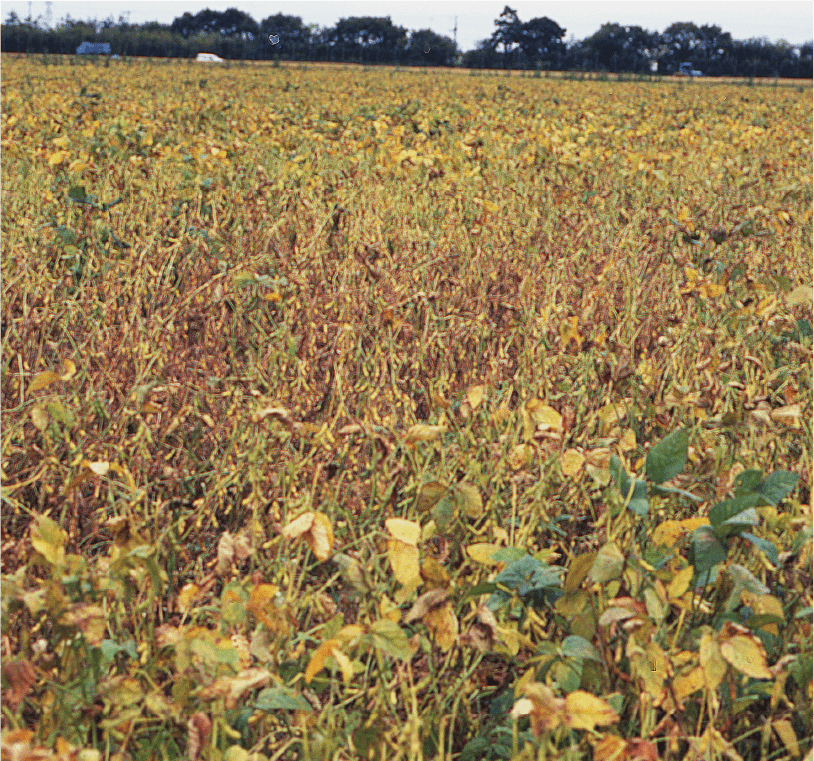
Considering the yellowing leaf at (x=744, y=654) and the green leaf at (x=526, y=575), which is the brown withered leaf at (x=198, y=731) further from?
the yellowing leaf at (x=744, y=654)

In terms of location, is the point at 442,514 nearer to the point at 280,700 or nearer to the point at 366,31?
the point at 280,700

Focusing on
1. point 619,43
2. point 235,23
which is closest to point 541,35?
point 619,43

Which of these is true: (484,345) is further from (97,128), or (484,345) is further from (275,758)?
(97,128)

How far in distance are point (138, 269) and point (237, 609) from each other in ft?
6.67

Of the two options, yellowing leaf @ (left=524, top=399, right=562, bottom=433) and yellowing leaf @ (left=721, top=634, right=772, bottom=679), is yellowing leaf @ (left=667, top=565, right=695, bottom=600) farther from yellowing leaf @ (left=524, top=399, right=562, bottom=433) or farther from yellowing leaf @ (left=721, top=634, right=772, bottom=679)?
yellowing leaf @ (left=524, top=399, right=562, bottom=433)

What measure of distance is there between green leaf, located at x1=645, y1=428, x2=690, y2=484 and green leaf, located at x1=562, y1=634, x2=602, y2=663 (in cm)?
32

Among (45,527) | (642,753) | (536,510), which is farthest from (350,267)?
(642,753)

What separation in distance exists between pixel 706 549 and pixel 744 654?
0.21 metres

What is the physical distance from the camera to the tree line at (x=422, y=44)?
174ft

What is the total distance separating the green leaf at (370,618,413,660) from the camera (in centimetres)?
118

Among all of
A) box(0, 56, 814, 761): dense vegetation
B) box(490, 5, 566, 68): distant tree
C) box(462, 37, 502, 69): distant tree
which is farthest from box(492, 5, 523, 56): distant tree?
box(0, 56, 814, 761): dense vegetation

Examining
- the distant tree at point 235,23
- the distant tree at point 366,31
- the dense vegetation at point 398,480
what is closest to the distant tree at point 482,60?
the distant tree at point 366,31

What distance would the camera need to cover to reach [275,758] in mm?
1218

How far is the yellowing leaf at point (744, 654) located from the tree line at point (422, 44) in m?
45.0
